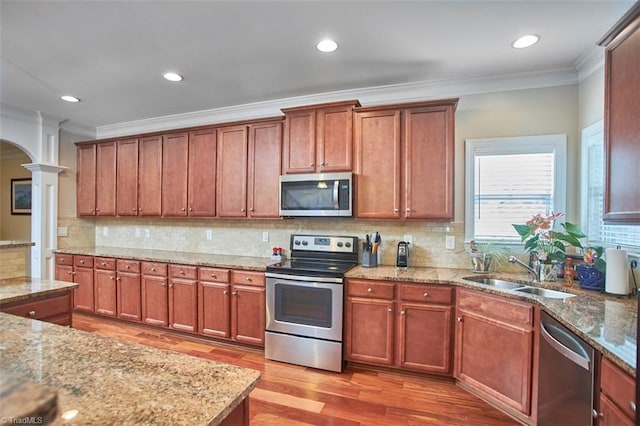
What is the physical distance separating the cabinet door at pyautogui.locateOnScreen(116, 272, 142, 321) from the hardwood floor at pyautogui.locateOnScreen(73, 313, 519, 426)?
1323 mm

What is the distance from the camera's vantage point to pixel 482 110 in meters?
2.95

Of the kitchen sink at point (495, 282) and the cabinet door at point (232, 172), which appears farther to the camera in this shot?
the cabinet door at point (232, 172)

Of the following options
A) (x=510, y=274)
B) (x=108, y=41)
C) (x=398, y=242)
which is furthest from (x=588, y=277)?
(x=108, y=41)

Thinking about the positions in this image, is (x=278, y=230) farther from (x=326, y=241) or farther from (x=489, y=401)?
(x=489, y=401)

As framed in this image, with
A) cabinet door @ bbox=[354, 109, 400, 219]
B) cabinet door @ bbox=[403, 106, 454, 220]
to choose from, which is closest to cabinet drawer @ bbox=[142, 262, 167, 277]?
cabinet door @ bbox=[354, 109, 400, 219]

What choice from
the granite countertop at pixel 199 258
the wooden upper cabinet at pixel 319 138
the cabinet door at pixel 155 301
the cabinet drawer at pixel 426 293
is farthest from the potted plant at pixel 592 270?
the cabinet door at pixel 155 301

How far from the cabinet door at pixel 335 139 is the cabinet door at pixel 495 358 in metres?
1.71

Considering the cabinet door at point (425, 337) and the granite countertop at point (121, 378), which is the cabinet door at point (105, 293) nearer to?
the granite countertop at point (121, 378)

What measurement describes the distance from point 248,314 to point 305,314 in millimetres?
652

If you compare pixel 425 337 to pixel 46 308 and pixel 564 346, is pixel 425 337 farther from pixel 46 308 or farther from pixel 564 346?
pixel 46 308

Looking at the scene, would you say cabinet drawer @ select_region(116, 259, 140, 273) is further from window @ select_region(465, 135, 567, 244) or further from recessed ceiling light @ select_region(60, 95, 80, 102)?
window @ select_region(465, 135, 567, 244)

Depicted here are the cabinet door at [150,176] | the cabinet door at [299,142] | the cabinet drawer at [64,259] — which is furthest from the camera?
the cabinet drawer at [64,259]

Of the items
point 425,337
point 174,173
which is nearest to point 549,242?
point 425,337

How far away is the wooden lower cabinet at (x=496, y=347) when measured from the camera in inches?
78.9
